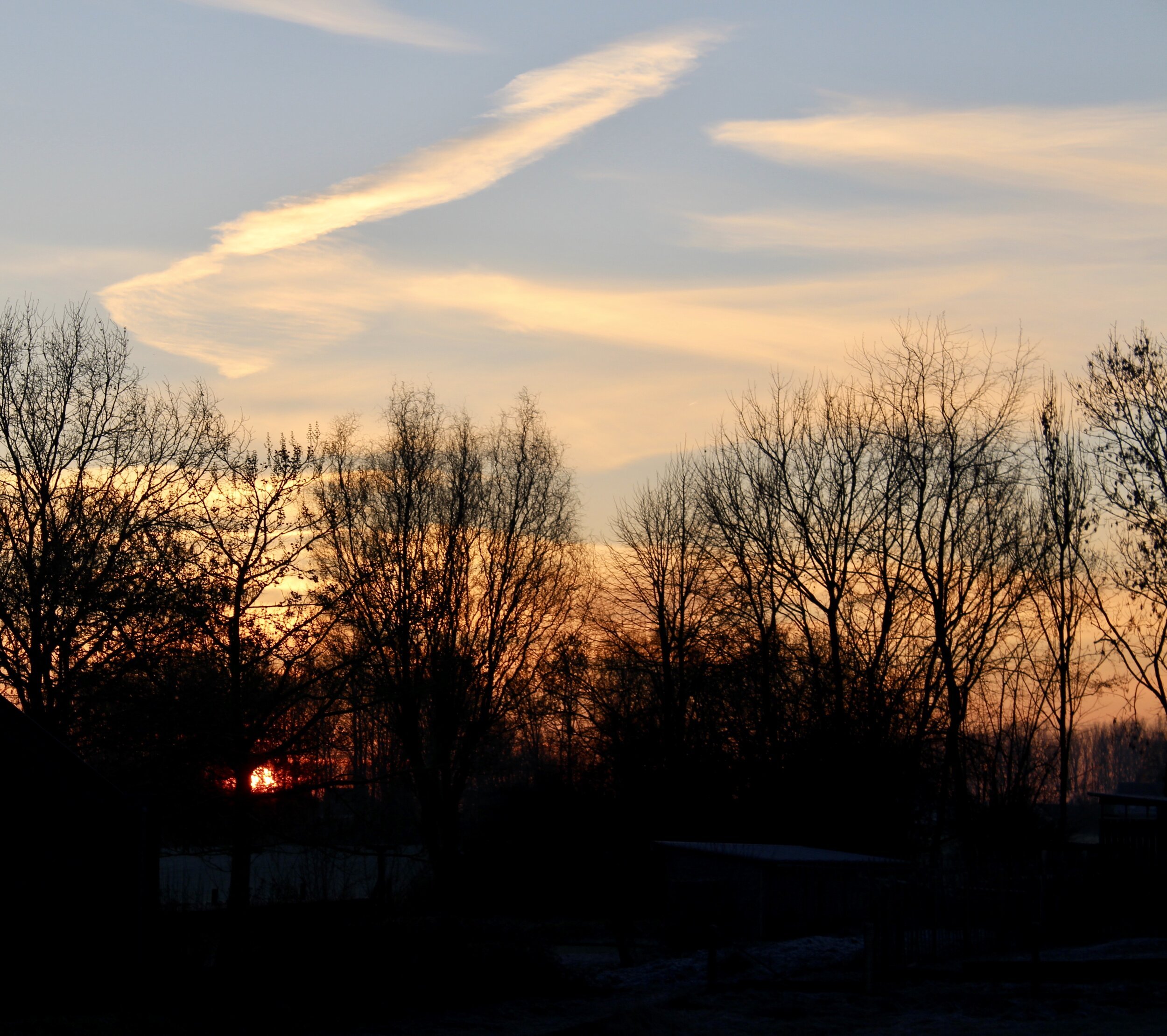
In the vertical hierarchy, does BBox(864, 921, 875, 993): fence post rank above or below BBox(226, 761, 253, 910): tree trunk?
below

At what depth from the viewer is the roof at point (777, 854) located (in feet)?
Answer: 86.9

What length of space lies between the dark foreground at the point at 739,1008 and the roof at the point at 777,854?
4.73 meters

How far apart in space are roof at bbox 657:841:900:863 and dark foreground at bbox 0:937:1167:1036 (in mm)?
4733

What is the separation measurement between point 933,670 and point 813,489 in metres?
7.12

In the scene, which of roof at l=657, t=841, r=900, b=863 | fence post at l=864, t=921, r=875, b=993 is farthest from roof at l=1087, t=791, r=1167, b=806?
fence post at l=864, t=921, r=875, b=993

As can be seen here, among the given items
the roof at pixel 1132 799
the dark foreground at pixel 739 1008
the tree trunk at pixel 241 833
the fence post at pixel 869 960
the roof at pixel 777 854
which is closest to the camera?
the dark foreground at pixel 739 1008

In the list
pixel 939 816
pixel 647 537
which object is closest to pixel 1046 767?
pixel 939 816

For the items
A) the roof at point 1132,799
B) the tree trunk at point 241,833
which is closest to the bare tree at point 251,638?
the tree trunk at point 241,833

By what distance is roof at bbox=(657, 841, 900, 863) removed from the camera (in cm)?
2650

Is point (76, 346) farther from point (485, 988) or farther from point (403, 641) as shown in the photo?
point (485, 988)

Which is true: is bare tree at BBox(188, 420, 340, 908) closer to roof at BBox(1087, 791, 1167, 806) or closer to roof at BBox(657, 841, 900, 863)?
roof at BBox(657, 841, 900, 863)

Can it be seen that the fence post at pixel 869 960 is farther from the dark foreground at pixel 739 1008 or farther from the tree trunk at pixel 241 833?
the tree trunk at pixel 241 833

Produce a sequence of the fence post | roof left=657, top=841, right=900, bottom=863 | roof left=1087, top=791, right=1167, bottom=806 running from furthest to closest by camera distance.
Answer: roof left=1087, top=791, right=1167, bottom=806
roof left=657, top=841, right=900, bottom=863
the fence post

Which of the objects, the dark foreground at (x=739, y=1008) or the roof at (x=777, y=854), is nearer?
the dark foreground at (x=739, y=1008)
